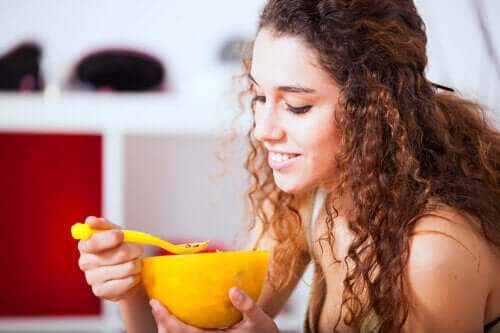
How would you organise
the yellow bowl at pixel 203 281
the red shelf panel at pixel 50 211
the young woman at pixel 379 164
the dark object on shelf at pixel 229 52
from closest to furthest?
the yellow bowl at pixel 203 281
the young woman at pixel 379 164
the red shelf panel at pixel 50 211
the dark object on shelf at pixel 229 52

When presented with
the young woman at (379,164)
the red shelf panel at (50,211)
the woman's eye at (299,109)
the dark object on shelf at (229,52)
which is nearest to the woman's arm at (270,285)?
the young woman at (379,164)

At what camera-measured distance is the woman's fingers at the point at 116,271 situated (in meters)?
1.00

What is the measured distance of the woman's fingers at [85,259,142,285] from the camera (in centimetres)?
100

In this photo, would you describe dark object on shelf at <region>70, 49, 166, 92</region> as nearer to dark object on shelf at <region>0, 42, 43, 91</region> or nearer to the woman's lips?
dark object on shelf at <region>0, 42, 43, 91</region>

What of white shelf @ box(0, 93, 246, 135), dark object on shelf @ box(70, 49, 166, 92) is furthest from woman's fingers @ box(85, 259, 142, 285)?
dark object on shelf @ box(70, 49, 166, 92)

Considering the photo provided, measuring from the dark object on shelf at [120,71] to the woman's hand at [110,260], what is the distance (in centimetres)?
112

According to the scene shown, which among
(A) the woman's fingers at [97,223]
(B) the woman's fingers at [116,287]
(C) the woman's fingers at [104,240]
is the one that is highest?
(A) the woman's fingers at [97,223]

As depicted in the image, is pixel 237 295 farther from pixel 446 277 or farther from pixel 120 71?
pixel 120 71

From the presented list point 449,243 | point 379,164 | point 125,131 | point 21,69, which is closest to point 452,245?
point 449,243

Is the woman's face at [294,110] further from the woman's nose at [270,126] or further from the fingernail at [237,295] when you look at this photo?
the fingernail at [237,295]

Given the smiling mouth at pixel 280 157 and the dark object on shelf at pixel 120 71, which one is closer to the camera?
the smiling mouth at pixel 280 157

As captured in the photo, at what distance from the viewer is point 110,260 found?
1.00 metres

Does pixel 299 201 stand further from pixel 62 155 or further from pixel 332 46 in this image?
pixel 62 155

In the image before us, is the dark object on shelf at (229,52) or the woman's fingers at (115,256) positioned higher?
the dark object on shelf at (229,52)
